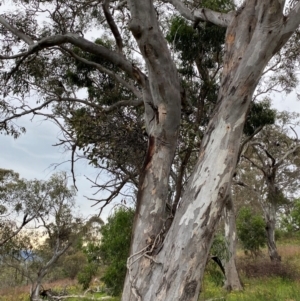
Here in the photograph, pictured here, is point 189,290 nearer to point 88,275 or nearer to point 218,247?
point 218,247

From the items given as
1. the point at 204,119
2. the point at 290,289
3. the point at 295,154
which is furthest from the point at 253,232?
the point at 204,119

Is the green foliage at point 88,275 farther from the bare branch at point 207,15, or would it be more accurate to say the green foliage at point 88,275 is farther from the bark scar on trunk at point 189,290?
the bark scar on trunk at point 189,290

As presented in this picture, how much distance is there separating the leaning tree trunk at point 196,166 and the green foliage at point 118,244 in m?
4.88

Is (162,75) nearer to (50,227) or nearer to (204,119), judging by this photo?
(204,119)

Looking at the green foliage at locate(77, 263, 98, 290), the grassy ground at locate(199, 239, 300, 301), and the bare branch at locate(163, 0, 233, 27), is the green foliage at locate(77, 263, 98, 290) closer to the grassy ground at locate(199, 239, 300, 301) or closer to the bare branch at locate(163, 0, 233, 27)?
the grassy ground at locate(199, 239, 300, 301)

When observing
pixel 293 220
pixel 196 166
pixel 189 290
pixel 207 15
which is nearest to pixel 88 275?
pixel 293 220

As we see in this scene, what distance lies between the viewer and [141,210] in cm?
341

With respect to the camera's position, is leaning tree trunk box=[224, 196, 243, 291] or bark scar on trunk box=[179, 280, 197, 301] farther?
leaning tree trunk box=[224, 196, 243, 291]

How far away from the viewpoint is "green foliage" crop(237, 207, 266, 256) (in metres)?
15.4

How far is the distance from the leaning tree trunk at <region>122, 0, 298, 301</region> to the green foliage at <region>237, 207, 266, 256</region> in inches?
503

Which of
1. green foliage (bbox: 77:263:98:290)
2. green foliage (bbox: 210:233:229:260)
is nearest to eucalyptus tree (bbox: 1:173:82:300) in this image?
green foliage (bbox: 77:263:98:290)

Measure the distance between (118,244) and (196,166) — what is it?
19.6ft

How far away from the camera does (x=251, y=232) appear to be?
15.7m

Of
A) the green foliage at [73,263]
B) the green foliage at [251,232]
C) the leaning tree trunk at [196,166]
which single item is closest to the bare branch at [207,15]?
the leaning tree trunk at [196,166]
